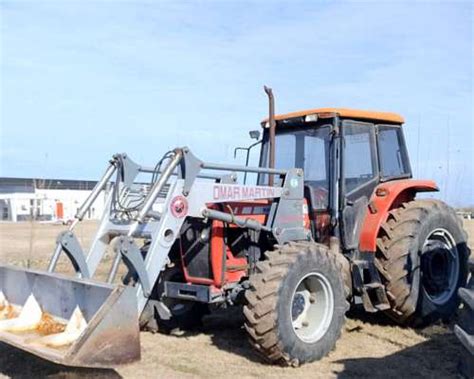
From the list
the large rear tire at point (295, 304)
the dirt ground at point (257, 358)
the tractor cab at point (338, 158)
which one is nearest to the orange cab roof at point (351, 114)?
the tractor cab at point (338, 158)

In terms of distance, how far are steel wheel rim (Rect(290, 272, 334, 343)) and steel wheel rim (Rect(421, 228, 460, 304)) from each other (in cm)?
163

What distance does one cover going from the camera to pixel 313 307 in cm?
644

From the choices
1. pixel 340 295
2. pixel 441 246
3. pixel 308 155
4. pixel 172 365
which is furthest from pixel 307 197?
pixel 172 365

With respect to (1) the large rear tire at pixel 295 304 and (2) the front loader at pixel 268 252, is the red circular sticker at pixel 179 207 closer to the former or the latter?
(2) the front loader at pixel 268 252

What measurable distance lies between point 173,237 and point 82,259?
3.16 ft

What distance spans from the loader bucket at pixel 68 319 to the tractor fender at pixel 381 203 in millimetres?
3240

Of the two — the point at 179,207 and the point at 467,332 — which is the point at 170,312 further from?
the point at 467,332

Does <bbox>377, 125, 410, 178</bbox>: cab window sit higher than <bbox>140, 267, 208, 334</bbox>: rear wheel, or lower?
higher

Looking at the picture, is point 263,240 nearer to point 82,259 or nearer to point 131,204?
point 131,204

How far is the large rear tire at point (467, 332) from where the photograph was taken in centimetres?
402

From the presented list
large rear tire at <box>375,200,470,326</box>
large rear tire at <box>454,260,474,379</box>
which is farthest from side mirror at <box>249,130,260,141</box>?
large rear tire at <box>454,260,474,379</box>

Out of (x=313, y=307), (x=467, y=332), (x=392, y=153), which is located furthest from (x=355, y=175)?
(x=467, y=332)

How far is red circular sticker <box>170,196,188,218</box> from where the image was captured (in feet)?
19.1

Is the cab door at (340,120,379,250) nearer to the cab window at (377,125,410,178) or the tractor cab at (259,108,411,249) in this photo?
the tractor cab at (259,108,411,249)
